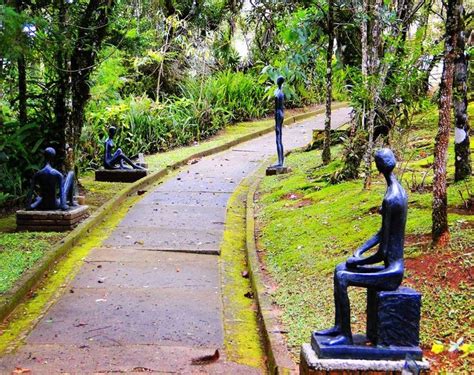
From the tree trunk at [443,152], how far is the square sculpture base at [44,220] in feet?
17.8

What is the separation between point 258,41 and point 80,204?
1603 centimetres

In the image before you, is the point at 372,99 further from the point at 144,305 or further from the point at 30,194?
the point at 30,194

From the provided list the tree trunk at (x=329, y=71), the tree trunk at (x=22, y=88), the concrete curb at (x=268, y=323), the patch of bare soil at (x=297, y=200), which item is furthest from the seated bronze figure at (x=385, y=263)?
the tree trunk at (x=329, y=71)

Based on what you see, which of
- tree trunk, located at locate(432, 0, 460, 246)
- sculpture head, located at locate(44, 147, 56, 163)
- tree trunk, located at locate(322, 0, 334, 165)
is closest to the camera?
→ tree trunk, located at locate(432, 0, 460, 246)

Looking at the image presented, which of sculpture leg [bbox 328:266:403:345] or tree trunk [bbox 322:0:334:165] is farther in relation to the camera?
tree trunk [bbox 322:0:334:165]

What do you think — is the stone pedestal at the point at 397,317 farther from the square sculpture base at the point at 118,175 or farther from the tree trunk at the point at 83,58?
the square sculpture base at the point at 118,175

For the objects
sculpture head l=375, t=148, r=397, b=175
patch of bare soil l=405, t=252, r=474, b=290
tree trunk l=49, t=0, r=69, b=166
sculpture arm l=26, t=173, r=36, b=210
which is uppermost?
tree trunk l=49, t=0, r=69, b=166

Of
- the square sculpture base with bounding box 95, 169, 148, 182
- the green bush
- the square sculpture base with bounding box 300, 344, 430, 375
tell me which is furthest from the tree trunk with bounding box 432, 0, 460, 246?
the green bush

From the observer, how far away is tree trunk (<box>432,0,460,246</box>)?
217 inches

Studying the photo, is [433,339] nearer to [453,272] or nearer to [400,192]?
[453,272]

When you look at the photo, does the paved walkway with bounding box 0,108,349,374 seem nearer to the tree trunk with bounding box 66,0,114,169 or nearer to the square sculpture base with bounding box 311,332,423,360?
the square sculpture base with bounding box 311,332,423,360

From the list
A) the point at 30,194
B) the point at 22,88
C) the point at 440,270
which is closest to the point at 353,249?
the point at 440,270

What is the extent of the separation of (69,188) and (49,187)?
44 cm

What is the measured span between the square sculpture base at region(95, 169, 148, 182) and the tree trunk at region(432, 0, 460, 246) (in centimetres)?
852
